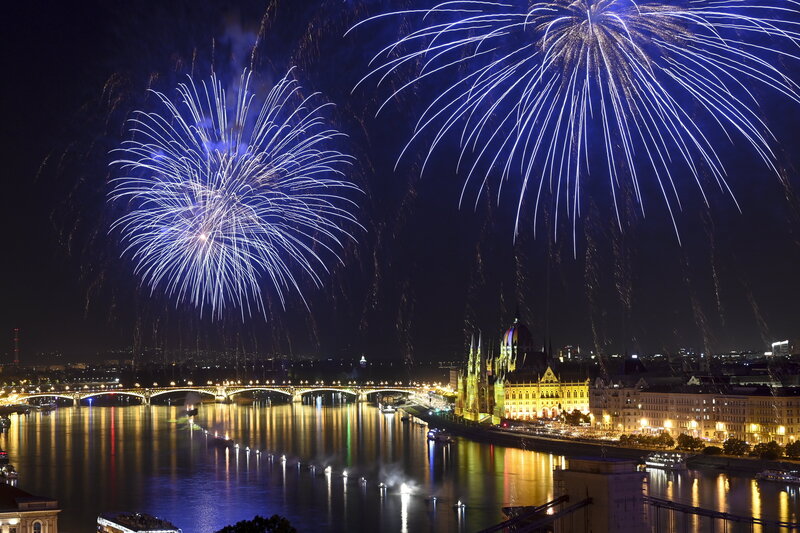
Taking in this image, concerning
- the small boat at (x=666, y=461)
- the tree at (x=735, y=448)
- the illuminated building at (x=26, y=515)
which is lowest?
the small boat at (x=666, y=461)

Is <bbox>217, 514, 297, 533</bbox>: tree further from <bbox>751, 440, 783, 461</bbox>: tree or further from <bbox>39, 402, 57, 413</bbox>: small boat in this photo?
<bbox>39, 402, 57, 413</bbox>: small boat

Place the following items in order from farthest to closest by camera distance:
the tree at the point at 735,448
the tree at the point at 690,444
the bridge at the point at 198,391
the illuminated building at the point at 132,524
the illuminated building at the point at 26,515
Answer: the bridge at the point at 198,391 < the tree at the point at 690,444 < the tree at the point at 735,448 < the illuminated building at the point at 132,524 < the illuminated building at the point at 26,515

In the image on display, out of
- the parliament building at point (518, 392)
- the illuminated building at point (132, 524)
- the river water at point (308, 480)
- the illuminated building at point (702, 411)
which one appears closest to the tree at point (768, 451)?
the river water at point (308, 480)

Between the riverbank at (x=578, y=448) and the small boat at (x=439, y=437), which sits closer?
the riverbank at (x=578, y=448)

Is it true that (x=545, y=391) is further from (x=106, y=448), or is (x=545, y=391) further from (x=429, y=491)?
(x=429, y=491)

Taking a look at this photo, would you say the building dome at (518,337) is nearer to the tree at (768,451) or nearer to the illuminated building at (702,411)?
the illuminated building at (702,411)

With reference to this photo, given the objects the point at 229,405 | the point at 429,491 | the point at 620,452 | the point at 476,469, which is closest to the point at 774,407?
the point at 620,452
